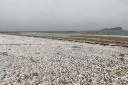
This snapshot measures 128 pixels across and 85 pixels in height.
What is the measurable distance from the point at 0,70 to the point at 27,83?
4161 millimetres

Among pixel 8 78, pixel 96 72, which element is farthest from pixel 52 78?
pixel 96 72

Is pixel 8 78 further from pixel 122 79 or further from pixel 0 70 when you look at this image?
Answer: pixel 122 79

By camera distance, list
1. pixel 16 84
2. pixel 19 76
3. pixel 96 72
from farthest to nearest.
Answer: pixel 96 72
pixel 19 76
pixel 16 84

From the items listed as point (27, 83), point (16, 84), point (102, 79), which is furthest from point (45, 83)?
point (102, 79)

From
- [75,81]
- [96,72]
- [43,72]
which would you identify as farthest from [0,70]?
[96,72]

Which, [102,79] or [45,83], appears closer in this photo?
[45,83]

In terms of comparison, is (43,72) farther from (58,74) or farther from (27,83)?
(27,83)

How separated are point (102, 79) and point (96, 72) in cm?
223

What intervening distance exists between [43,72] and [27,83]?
3.12m

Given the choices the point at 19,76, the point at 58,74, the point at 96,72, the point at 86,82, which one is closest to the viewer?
the point at 86,82

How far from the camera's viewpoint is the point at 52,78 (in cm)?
1296

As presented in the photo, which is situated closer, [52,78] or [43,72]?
[52,78]

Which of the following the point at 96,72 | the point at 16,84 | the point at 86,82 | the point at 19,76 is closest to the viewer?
the point at 16,84

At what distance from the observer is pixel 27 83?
1156cm
